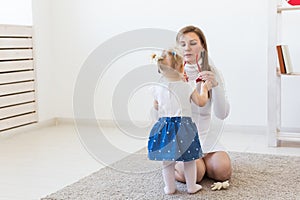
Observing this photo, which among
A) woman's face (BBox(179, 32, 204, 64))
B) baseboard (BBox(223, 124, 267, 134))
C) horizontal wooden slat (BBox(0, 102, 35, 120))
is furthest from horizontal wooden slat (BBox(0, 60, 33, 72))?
woman's face (BBox(179, 32, 204, 64))

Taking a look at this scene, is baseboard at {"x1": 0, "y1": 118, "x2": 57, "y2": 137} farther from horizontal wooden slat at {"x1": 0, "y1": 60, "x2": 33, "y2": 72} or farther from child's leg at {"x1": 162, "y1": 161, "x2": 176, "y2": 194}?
child's leg at {"x1": 162, "y1": 161, "x2": 176, "y2": 194}

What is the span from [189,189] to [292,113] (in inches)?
52.0

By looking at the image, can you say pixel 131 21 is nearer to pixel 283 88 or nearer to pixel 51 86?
pixel 51 86

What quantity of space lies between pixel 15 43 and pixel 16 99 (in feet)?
1.17

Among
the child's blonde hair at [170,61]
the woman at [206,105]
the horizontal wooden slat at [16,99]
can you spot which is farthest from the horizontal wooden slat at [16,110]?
the child's blonde hair at [170,61]

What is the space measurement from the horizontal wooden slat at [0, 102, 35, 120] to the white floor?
0.45 feet

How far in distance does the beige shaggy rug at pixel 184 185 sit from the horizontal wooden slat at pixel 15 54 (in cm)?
116

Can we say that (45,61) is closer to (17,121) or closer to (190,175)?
(17,121)

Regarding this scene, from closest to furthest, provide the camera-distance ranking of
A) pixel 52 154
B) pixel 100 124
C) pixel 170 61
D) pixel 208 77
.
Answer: pixel 170 61 < pixel 208 77 < pixel 52 154 < pixel 100 124

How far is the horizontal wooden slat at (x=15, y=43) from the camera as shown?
2837 millimetres

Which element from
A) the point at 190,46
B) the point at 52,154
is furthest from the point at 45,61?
the point at 190,46

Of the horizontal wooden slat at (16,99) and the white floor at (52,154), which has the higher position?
the horizontal wooden slat at (16,99)

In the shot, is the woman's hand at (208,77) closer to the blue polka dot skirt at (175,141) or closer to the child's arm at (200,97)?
the child's arm at (200,97)

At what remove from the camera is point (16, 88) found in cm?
296
